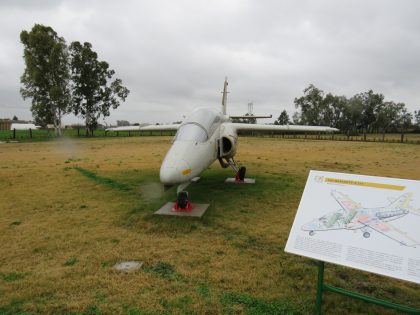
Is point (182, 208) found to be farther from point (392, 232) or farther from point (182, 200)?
point (392, 232)

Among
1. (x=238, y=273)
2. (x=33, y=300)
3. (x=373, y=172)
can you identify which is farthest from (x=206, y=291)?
(x=373, y=172)

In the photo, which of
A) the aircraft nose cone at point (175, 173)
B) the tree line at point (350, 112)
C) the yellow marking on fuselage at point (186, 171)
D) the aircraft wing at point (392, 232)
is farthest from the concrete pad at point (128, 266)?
the tree line at point (350, 112)

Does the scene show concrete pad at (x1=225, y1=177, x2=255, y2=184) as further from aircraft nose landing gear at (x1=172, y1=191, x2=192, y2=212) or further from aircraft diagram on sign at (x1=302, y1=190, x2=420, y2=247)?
aircraft diagram on sign at (x1=302, y1=190, x2=420, y2=247)

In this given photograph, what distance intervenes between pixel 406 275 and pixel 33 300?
4.95 m

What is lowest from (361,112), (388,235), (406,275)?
(406,275)

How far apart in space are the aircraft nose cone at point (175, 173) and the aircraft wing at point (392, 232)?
4.49m

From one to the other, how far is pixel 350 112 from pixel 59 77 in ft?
252

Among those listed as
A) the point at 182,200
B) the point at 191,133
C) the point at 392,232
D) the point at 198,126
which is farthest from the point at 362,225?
the point at 198,126

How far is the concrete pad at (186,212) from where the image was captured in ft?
25.8

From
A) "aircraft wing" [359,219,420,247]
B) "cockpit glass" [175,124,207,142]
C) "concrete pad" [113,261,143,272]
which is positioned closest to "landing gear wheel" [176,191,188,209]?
"cockpit glass" [175,124,207,142]

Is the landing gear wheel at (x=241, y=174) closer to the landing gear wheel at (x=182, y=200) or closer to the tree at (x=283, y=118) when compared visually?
the landing gear wheel at (x=182, y=200)

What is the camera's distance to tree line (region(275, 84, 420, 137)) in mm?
82562

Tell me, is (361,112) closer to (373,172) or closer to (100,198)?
(373,172)

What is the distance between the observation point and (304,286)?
15.0ft
